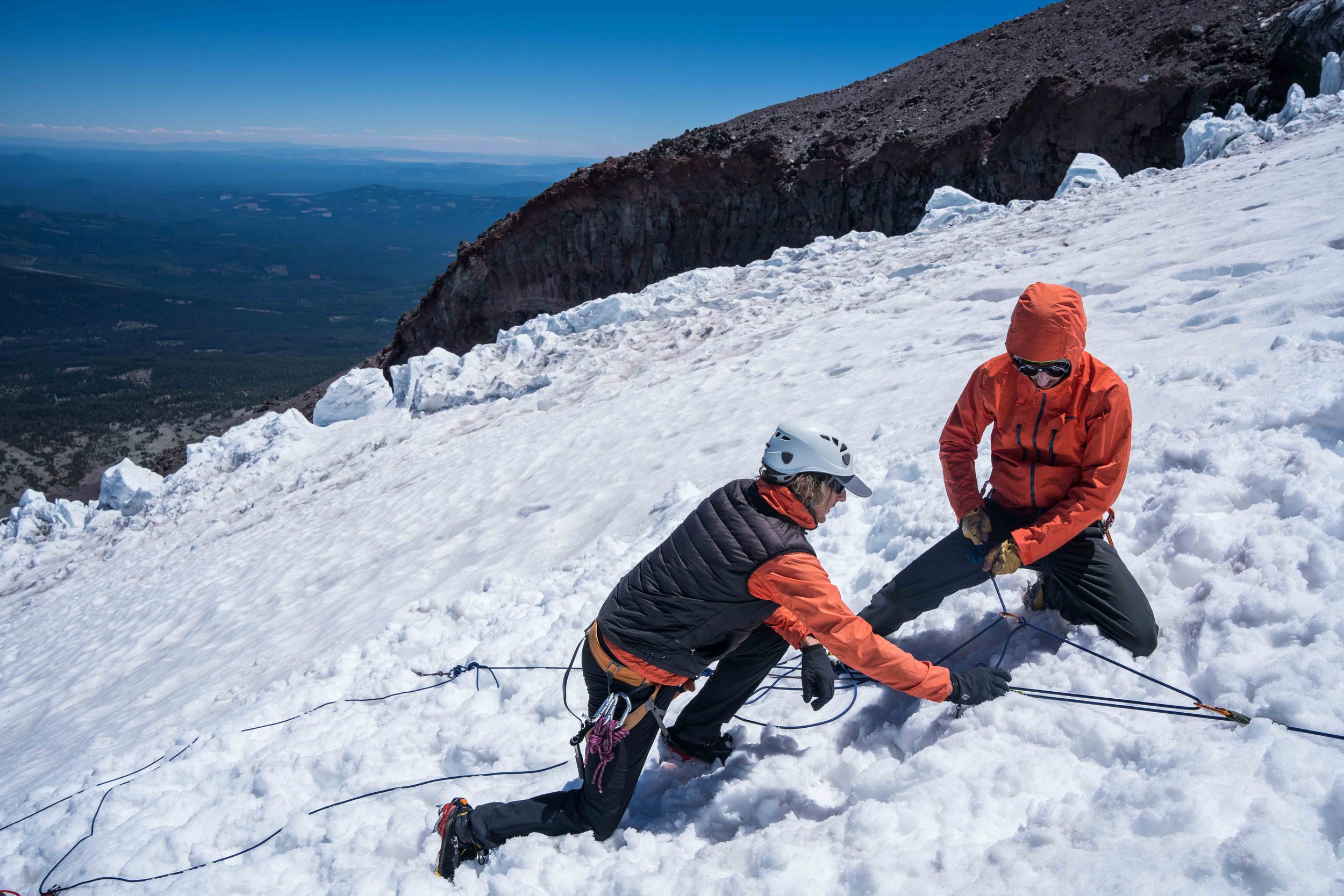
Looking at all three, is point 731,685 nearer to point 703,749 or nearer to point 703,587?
point 703,749

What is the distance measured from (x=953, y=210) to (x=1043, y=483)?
15.5 m

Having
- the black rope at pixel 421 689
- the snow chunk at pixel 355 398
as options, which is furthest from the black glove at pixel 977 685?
the snow chunk at pixel 355 398

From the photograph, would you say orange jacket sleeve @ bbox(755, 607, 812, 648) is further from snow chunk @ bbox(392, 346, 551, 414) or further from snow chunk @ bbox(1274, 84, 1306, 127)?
snow chunk @ bbox(1274, 84, 1306, 127)

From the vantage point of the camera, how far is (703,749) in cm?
356

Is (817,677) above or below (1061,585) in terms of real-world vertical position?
below

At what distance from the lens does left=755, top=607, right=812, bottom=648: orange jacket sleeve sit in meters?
3.19

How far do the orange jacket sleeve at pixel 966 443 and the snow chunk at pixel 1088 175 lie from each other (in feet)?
45.6

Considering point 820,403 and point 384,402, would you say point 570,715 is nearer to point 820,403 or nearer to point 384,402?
point 820,403

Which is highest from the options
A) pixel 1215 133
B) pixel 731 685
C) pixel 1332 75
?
pixel 1332 75

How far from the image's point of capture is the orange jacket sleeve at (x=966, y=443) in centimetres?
363

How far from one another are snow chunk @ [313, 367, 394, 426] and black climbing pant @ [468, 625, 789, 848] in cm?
1613

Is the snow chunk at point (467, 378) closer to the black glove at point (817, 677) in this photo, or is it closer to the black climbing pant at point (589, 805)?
the black climbing pant at point (589, 805)

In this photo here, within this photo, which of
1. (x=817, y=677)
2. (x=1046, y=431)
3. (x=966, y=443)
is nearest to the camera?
(x=817, y=677)

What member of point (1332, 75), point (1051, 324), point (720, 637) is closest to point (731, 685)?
point (720, 637)
